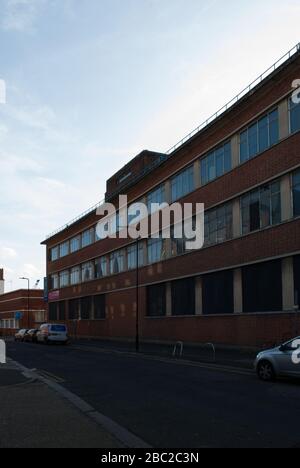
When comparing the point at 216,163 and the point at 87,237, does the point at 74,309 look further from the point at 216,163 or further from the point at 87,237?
the point at 216,163

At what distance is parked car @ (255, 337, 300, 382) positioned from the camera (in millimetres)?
16391

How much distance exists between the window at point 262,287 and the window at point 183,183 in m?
9.72

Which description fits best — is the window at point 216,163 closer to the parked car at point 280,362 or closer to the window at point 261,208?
the window at point 261,208

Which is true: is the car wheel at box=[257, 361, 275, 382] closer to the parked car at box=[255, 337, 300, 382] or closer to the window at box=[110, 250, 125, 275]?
the parked car at box=[255, 337, 300, 382]

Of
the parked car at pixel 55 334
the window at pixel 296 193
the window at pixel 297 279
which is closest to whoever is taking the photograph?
the window at pixel 297 279

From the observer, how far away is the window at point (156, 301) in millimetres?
43281

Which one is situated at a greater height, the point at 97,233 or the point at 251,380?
the point at 97,233

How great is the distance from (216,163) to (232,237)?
Answer: 5.32m

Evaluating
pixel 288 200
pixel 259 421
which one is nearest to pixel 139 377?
pixel 259 421

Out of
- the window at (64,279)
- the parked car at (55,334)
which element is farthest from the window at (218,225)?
the window at (64,279)

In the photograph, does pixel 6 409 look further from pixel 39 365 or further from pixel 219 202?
pixel 219 202

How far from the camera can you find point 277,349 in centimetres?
1727
